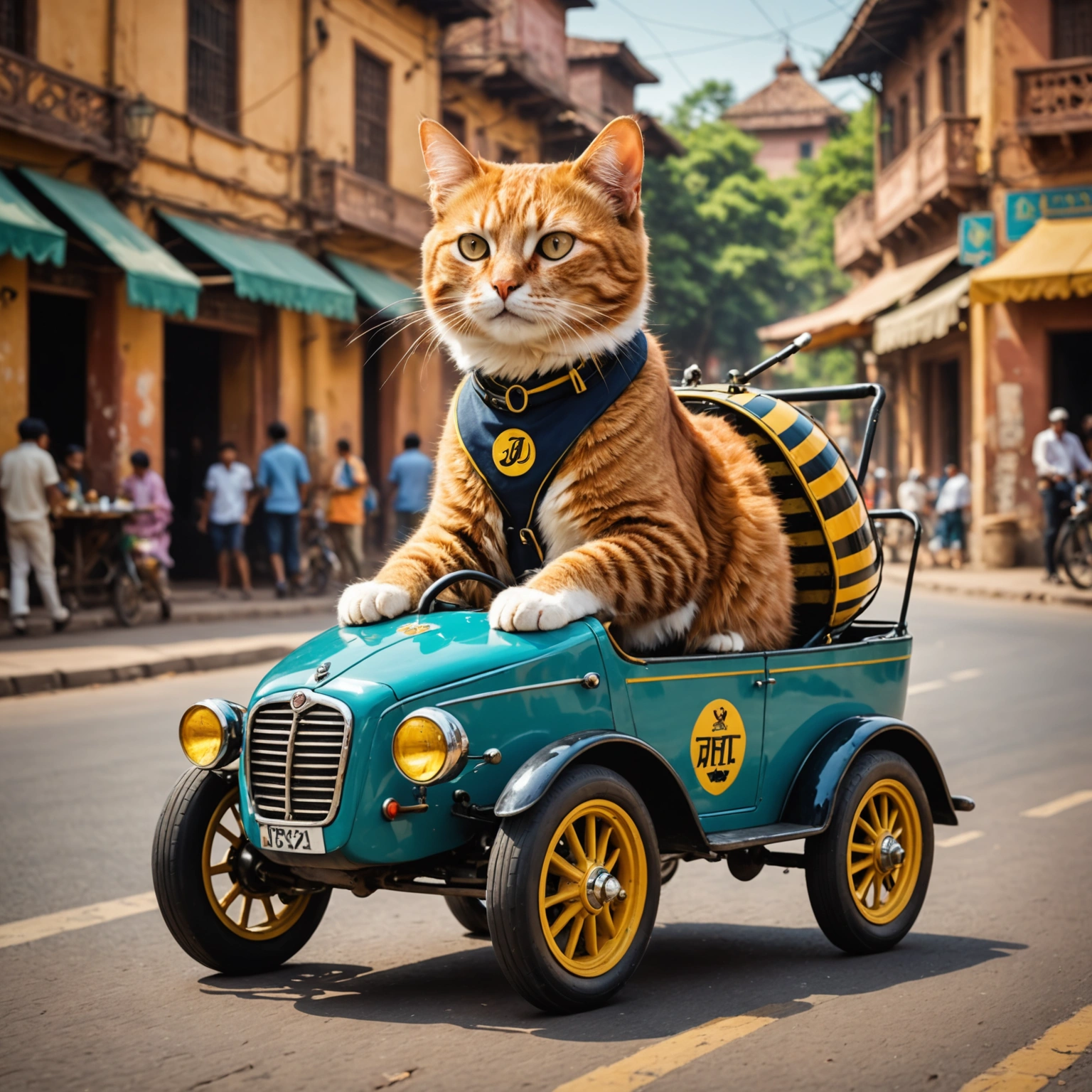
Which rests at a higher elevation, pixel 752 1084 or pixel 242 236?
pixel 242 236

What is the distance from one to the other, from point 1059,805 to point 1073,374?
1894 centimetres

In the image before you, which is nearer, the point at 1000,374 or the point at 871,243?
the point at 1000,374

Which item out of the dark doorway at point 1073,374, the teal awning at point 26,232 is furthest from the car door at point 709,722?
the dark doorway at point 1073,374

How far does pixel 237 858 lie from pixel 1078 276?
1953 cm

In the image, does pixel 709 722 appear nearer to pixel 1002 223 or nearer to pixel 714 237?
pixel 1002 223

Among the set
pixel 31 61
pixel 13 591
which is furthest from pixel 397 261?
pixel 13 591

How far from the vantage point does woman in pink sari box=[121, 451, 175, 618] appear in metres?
15.5

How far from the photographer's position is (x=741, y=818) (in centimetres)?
411

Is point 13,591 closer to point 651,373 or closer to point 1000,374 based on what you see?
point 651,373

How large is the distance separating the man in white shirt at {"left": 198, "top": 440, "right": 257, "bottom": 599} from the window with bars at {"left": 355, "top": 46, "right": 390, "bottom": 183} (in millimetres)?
7856

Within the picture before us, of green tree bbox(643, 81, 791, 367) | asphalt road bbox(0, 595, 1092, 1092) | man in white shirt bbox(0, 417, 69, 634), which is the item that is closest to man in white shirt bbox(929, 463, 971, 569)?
man in white shirt bbox(0, 417, 69, 634)

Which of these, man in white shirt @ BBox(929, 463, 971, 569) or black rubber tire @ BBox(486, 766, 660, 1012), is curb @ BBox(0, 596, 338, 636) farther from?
black rubber tire @ BBox(486, 766, 660, 1012)

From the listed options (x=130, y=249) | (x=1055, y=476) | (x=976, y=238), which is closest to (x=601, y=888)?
(x=130, y=249)

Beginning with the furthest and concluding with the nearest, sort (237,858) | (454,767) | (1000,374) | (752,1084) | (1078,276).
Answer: (1000,374) → (1078,276) → (237,858) → (454,767) → (752,1084)
